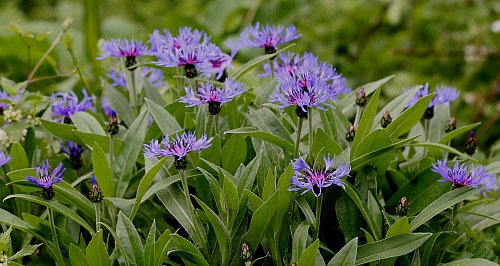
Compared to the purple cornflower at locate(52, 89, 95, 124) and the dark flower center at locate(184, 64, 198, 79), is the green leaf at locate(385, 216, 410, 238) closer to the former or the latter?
the dark flower center at locate(184, 64, 198, 79)

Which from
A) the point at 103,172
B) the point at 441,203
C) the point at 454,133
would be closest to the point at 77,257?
the point at 103,172

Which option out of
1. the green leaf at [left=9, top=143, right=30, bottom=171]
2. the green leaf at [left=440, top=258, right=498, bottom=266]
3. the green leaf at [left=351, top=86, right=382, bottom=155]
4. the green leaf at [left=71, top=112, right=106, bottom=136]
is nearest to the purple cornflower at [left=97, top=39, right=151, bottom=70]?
the green leaf at [left=71, top=112, right=106, bottom=136]

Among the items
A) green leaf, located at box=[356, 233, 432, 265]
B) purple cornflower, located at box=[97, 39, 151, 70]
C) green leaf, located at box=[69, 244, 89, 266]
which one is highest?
purple cornflower, located at box=[97, 39, 151, 70]

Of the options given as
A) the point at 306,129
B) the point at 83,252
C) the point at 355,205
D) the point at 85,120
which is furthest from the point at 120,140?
the point at 355,205

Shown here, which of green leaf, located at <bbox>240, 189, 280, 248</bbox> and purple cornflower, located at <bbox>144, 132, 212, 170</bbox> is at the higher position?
purple cornflower, located at <bbox>144, 132, 212, 170</bbox>

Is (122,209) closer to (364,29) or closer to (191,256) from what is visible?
(191,256)

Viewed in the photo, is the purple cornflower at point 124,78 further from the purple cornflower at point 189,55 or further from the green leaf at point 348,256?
the green leaf at point 348,256
